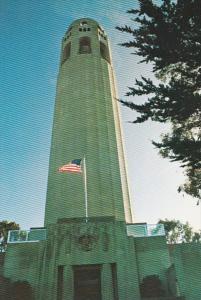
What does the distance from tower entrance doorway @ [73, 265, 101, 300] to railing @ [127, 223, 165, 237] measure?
3.00 meters

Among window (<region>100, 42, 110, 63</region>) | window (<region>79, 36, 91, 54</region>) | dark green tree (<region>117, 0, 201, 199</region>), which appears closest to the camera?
dark green tree (<region>117, 0, 201, 199</region>)

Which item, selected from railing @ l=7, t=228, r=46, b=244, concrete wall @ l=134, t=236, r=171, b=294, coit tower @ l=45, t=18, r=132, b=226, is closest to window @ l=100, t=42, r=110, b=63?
coit tower @ l=45, t=18, r=132, b=226

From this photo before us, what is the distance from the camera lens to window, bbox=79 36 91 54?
35.3 m

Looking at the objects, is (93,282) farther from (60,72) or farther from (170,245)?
(60,72)

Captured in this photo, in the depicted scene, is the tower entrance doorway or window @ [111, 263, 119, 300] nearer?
window @ [111, 263, 119, 300]

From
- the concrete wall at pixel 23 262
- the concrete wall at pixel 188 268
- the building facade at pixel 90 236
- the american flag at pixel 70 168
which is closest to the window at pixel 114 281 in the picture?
the building facade at pixel 90 236

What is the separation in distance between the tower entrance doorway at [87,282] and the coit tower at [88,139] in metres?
4.71

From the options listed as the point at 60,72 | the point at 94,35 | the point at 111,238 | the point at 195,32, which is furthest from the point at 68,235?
the point at 94,35

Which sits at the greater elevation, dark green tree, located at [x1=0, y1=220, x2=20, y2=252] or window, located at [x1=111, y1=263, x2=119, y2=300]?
dark green tree, located at [x1=0, y1=220, x2=20, y2=252]

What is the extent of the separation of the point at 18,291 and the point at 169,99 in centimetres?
1285

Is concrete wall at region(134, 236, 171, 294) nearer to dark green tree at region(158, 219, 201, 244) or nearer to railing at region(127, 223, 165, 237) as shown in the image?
railing at region(127, 223, 165, 237)

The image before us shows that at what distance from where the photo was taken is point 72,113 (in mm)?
28469

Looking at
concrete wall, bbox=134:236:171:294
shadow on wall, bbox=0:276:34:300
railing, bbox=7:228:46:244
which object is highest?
railing, bbox=7:228:46:244

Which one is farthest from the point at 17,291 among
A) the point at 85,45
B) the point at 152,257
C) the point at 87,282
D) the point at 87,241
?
the point at 85,45
